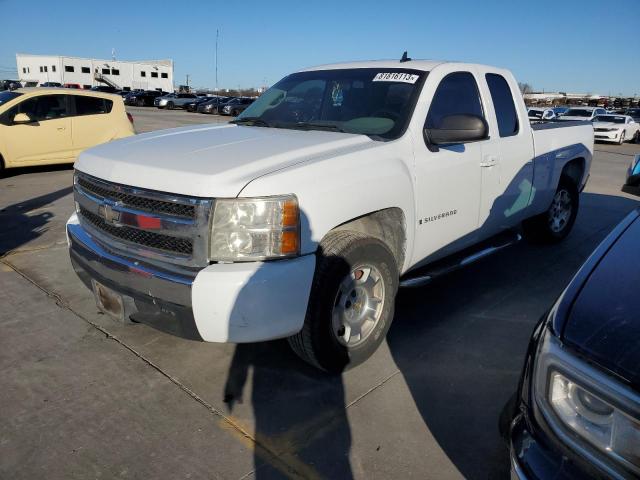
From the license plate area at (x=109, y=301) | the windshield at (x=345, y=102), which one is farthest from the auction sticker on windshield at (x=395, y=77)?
the license plate area at (x=109, y=301)

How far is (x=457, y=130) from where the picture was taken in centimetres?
336

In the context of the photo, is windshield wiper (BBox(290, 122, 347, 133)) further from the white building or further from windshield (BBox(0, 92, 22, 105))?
the white building

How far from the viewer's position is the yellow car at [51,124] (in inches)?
358

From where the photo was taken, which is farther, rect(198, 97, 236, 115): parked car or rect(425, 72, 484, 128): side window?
rect(198, 97, 236, 115): parked car

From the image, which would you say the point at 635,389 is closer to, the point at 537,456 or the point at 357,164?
the point at 537,456

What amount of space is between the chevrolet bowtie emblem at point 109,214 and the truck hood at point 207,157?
17cm

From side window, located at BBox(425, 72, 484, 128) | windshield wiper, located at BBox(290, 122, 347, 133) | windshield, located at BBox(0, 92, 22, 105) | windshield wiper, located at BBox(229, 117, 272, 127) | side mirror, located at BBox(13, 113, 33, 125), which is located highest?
side window, located at BBox(425, 72, 484, 128)

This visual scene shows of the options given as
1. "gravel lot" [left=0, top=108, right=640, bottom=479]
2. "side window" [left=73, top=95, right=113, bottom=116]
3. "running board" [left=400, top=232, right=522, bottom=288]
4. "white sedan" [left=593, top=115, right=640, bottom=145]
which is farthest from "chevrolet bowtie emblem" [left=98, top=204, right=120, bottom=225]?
"white sedan" [left=593, top=115, right=640, bottom=145]

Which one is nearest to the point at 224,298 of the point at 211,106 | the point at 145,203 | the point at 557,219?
the point at 145,203

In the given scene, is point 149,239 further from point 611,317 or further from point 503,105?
point 503,105

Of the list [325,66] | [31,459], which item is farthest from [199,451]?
[325,66]

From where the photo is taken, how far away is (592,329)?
60.7 inches

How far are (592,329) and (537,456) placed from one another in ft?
1.43

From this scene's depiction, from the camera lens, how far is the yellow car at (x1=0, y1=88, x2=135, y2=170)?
909cm
